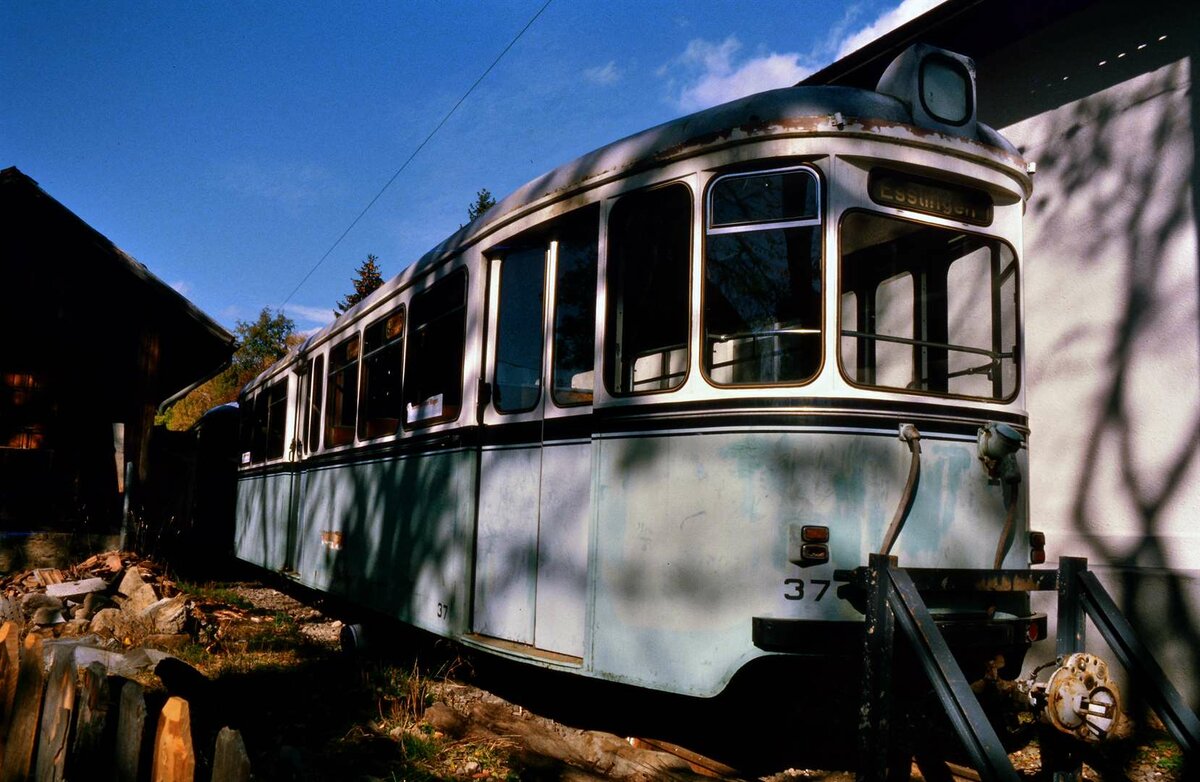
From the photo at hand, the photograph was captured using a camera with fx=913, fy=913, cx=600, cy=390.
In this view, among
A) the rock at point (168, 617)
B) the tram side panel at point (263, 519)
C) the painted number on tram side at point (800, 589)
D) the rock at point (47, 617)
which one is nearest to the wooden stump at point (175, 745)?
the painted number on tram side at point (800, 589)

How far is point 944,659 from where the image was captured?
323 cm

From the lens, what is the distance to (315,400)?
9.49 m

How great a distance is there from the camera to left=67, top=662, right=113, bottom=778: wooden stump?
2516mm

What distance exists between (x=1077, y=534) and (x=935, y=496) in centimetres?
262

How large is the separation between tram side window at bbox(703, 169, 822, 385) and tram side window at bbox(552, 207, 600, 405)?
80cm

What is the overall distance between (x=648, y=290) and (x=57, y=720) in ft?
10.2

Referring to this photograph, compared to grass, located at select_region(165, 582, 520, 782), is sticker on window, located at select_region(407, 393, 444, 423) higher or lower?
higher

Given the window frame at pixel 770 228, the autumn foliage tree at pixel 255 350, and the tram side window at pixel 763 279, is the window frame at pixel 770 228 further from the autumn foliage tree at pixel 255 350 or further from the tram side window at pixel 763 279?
the autumn foliage tree at pixel 255 350

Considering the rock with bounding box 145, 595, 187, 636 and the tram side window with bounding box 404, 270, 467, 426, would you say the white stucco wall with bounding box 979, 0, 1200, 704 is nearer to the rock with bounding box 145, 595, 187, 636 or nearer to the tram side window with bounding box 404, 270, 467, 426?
the tram side window with bounding box 404, 270, 467, 426

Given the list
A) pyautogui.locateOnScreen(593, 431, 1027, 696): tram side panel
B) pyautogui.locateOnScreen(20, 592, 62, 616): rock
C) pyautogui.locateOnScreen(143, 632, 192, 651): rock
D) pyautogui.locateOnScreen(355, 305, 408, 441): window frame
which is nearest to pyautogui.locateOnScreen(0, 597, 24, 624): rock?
pyautogui.locateOnScreen(20, 592, 62, 616): rock

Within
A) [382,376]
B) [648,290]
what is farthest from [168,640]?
[648,290]

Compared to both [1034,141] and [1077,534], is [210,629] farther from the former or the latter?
[1034,141]

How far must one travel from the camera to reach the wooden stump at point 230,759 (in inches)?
79.4

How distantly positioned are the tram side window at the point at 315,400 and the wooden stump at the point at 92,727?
6612 mm
